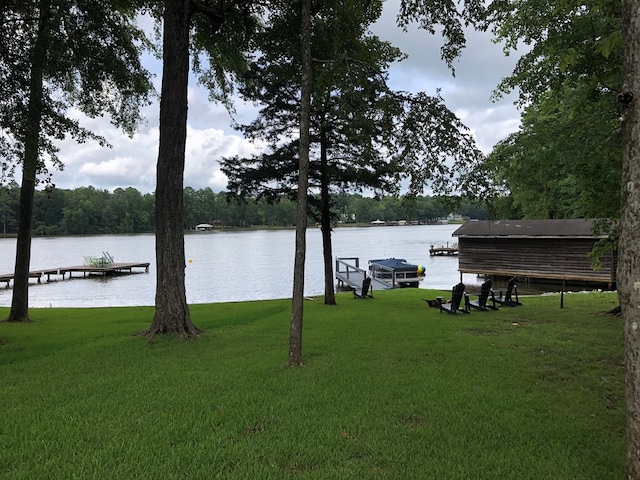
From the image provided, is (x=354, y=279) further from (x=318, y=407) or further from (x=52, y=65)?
(x=318, y=407)

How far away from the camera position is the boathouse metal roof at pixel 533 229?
24544mm

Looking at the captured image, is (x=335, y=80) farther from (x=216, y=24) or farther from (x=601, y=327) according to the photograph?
(x=601, y=327)

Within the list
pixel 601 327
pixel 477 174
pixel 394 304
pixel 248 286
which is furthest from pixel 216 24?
pixel 248 286

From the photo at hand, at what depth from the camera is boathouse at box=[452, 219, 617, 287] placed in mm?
24312

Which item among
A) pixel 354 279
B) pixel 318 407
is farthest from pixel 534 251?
pixel 318 407

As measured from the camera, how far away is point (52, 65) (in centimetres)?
977

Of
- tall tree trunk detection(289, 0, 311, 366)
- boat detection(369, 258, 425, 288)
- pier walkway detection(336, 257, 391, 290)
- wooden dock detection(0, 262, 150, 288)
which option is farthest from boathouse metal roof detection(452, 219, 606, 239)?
wooden dock detection(0, 262, 150, 288)

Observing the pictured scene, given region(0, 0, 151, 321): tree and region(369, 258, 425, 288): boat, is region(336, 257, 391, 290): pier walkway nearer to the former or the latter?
region(369, 258, 425, 288): boat

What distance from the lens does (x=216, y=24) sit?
11.1m

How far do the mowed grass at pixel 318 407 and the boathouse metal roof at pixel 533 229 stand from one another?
17.7 metres

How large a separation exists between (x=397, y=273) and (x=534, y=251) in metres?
9.49

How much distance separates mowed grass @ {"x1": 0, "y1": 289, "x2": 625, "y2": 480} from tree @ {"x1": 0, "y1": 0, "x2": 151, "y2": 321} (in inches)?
171

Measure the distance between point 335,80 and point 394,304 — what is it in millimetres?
9590

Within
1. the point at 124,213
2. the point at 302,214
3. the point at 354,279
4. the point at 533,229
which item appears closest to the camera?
the point at 302,214
